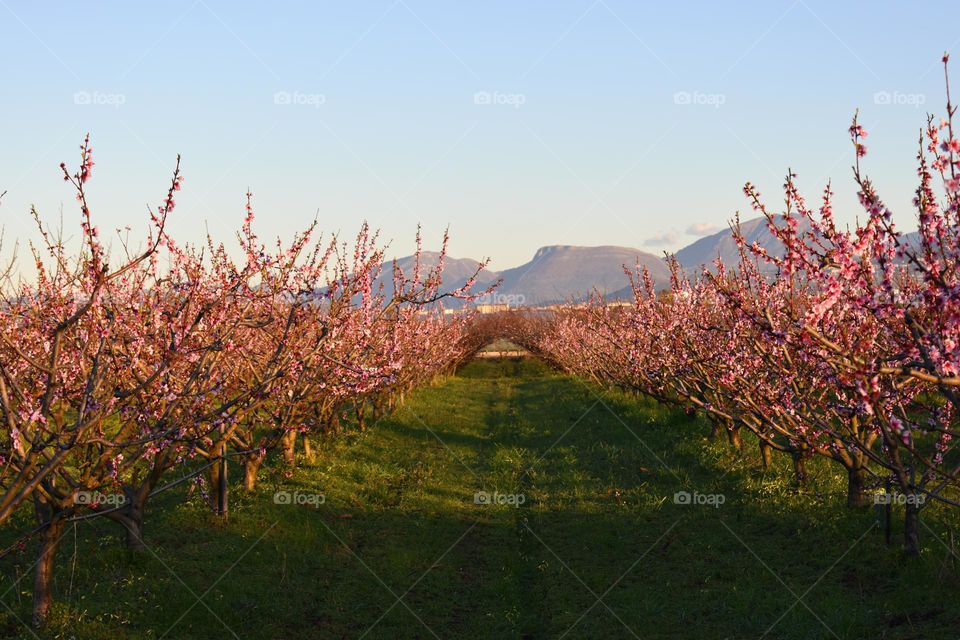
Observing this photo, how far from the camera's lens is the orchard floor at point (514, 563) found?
946 centimetres

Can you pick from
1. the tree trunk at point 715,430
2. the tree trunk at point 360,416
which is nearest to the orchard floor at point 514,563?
the tree trunk at point 715,430

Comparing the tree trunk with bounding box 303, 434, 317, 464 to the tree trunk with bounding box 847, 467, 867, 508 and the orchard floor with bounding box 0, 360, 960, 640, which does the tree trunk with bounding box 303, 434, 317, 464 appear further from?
the tree trunk with bounding box 847, 467, 867, 508

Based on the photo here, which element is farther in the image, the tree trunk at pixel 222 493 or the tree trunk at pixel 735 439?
the tree trunk at pixel 735 439

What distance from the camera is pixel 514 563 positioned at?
12289 mm

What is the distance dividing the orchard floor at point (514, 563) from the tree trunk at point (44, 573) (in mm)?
171

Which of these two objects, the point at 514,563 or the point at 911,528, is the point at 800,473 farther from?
the point at 514,563

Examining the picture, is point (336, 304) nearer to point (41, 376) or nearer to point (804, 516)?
point (41, 376)

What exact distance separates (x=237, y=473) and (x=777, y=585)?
11263 mm

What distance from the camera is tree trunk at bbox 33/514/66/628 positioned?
852 cm

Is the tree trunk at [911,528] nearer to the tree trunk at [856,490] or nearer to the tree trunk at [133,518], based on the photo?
the tree trunk at [856,490]

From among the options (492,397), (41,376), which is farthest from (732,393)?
(492,397)

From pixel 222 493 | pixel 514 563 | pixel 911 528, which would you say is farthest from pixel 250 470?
pixel 911 528

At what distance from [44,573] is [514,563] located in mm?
6482

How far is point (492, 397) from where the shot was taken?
4003 centimetres
